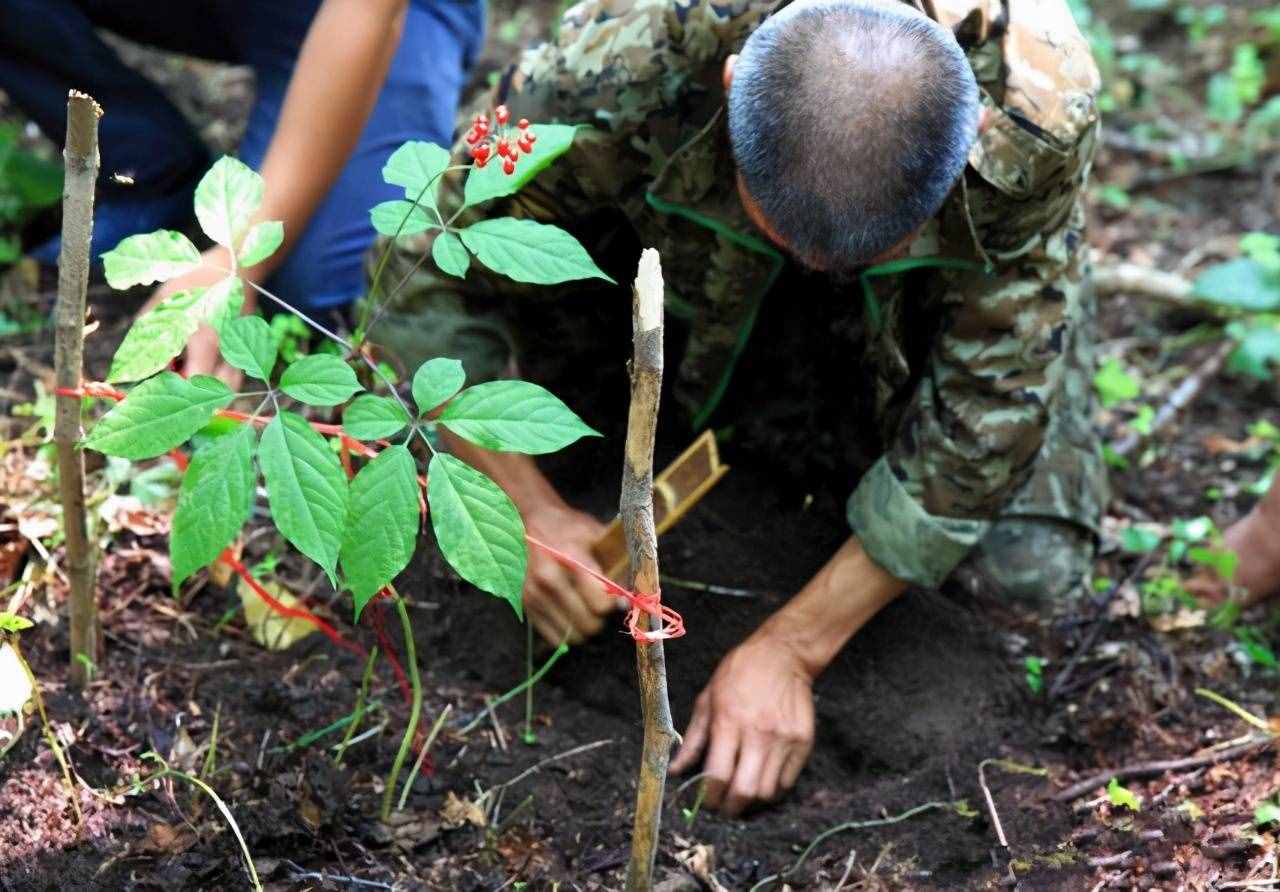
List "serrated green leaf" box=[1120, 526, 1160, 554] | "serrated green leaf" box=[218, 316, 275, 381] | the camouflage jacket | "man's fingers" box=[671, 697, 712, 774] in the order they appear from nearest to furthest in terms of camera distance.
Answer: "serrated green leaf" box=[218, 316, 275, 381] → the camouflage jacket → "man's fingers" box=[671, 697, 712, 774] → "serrated green leaf" box=[1120, 526, 1160, 554]

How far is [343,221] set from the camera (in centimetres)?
266

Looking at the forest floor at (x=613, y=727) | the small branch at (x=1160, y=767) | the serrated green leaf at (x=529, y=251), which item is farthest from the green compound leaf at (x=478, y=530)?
the small branch at (x=1160, y=767)

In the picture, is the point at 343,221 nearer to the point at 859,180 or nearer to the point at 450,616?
the point at 450,616

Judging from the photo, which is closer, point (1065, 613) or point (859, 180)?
point (859, 180)

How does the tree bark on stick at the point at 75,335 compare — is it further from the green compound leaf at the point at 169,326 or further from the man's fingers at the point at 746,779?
the man's fingers at the point at 746,779

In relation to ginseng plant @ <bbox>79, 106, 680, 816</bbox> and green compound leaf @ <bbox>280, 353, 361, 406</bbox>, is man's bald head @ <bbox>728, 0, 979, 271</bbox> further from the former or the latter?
green compound leaf @ <bbox>280, 353, 361, 406</bbox>

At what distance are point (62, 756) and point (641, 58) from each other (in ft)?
3.95

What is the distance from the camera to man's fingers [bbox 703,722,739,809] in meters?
1.86

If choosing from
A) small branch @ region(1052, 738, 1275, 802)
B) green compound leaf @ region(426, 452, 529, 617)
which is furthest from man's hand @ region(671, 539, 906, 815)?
green compound leaf @ region(426, 452, 529, 617)

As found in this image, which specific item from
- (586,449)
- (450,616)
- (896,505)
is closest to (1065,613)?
(896,505)

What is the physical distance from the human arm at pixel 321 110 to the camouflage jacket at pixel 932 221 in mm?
208

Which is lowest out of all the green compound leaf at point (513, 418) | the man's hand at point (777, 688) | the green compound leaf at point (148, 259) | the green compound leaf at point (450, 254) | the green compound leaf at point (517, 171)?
the man's hand at point (777, 688)

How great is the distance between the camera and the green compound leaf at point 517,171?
1328 mm

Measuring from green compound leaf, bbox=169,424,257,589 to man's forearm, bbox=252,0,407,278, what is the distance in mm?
997
